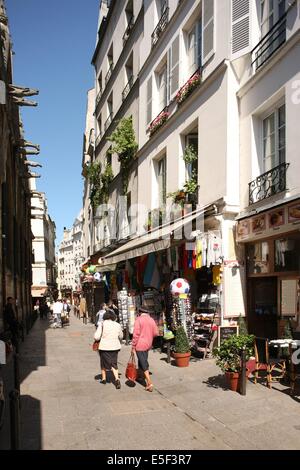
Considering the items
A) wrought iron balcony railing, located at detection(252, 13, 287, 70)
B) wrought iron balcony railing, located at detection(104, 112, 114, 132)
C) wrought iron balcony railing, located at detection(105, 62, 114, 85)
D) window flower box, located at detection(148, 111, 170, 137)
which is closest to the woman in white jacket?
wrought iron balcony railing, located at detection(252, 13, 287, 70)

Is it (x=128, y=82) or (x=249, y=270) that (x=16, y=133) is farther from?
(x=249, y=270)

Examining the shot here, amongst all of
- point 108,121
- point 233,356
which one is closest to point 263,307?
point 233,356

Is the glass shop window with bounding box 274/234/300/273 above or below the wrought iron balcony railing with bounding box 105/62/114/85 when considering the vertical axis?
below

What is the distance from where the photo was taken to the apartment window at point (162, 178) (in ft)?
53.3

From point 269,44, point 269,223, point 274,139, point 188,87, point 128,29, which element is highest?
point 128,29

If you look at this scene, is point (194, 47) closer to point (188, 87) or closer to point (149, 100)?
point (188, 87)

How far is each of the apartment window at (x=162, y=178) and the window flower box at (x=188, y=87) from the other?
287 centimetres

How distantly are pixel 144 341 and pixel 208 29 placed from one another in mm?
8638

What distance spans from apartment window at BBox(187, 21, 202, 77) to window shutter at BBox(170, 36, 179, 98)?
1.46 feet

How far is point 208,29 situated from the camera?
40.2 ft

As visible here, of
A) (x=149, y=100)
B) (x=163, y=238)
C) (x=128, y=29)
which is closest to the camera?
(x=163, y=238)

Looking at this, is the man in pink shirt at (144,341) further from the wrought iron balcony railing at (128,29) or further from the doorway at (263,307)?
the wrought iron balcony railing at (128,29)

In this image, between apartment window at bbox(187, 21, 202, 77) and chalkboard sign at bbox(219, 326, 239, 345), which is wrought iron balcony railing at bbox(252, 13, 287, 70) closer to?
apartment window at bbox(187, 21, 202, 77)

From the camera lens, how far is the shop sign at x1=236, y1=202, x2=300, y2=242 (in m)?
8.42
